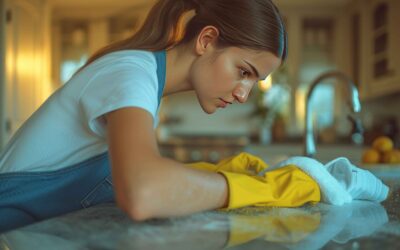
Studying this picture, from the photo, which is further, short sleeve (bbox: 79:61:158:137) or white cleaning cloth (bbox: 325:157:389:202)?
white cleaning cloth (bbox: 325:157:389:202)

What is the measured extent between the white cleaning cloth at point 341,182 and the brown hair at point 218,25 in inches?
8.3

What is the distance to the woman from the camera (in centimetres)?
53

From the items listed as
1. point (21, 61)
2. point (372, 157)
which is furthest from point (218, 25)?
point (21, 61)

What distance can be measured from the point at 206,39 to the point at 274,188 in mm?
292

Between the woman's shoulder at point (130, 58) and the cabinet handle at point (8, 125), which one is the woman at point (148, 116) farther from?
the cabinet handle at point (8, 125)

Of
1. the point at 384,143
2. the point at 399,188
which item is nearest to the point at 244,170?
the point at 399,188

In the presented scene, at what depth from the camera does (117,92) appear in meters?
0.58

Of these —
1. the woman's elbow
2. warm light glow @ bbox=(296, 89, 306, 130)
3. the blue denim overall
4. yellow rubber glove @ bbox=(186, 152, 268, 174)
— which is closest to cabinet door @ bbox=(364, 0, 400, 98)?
warm light glow @ bbox=(296, 89, 306, 130)

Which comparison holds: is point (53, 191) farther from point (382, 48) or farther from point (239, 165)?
point (382, 48)

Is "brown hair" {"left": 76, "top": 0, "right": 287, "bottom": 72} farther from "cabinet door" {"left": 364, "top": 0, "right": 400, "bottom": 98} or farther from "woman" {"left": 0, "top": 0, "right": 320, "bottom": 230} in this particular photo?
"cabinet door" {"left": 364, "top": 0, "right": 400, "bottom": 98}

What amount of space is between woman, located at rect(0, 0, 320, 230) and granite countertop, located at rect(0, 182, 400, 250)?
30 mm

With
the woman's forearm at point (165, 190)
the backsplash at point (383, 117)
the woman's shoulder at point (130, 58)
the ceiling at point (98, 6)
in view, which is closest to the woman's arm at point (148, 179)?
the woman's forearm at point (165, 190)

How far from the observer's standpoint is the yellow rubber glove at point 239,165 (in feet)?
2.65

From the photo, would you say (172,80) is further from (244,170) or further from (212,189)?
(212,189)
